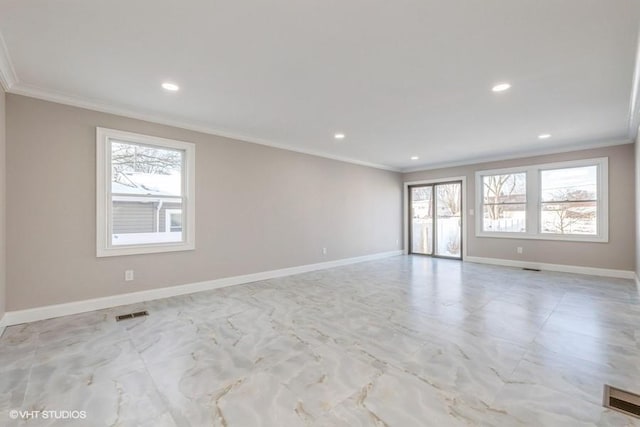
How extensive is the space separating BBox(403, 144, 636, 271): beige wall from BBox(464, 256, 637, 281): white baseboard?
7cm

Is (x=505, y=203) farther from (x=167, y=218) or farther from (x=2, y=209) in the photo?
(x=2, y=209)

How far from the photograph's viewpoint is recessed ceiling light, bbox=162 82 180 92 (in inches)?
124

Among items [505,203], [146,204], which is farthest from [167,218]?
[505,203]

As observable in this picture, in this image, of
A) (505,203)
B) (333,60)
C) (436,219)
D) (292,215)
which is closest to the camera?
(333,60)

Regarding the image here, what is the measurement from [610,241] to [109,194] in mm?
8399

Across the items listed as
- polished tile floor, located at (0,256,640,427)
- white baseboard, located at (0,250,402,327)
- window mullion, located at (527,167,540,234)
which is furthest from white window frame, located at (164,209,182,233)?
window mullion, located at (527,167,540,234)

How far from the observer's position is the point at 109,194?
372 cm

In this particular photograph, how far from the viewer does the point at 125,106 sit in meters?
3.73

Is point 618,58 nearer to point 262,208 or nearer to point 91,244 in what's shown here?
point 262,208

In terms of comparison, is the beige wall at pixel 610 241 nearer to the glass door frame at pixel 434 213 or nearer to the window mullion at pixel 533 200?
the window mullion at pixel 533 200

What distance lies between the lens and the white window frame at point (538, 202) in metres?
5.51

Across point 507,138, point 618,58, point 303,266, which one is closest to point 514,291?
point 507,138

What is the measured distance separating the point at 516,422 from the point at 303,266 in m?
4.53

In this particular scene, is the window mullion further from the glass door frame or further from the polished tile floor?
the polished tile floor
